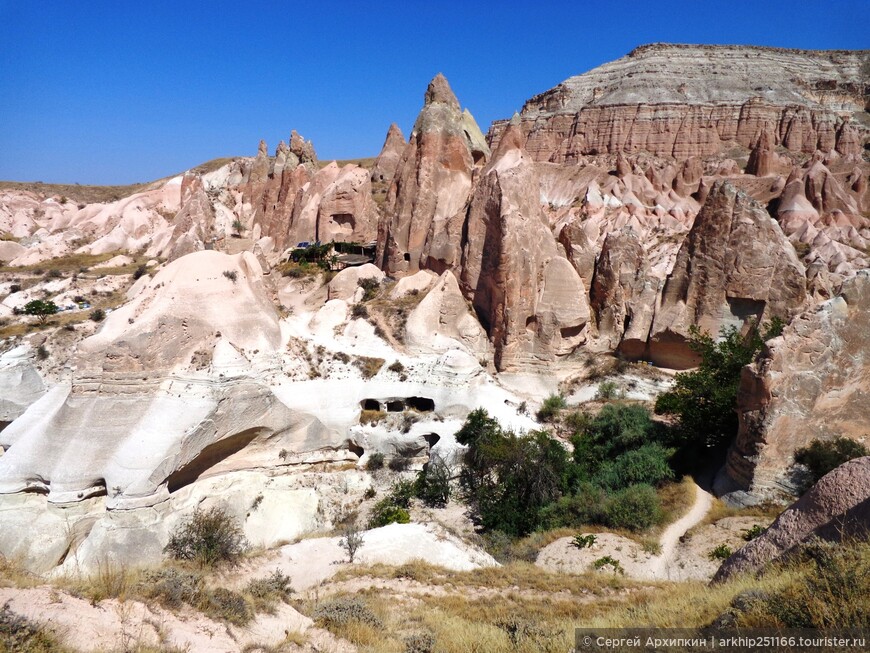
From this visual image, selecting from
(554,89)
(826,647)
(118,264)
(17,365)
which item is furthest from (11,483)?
(554,89)

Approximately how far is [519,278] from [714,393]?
7820 millimetres

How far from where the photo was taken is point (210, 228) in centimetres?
4438

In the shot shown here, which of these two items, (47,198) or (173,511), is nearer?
(173,511)

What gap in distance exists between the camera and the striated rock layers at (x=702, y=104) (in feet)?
250

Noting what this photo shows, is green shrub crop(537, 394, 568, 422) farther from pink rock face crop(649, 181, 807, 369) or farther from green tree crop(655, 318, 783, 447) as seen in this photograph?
pink rock face crop(649, 181, 807, 369)

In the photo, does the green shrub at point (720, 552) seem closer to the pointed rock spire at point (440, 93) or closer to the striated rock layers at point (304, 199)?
the pointed rock spire at point (440, 93)

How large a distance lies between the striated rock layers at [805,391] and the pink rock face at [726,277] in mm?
6040

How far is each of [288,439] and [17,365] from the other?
1070 centimetres

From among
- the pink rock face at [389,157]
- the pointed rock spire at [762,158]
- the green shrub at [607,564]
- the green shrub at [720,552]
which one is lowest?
the green shrub at [607,564]

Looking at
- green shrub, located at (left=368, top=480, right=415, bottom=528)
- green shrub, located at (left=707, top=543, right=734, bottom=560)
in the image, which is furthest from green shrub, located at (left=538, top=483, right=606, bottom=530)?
green shrub, located at (left=368, top=480, right=415, bottom=528)

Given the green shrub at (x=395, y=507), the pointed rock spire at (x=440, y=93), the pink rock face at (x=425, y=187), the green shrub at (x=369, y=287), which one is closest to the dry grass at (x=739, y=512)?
the green shrub at (x=395, y=507)

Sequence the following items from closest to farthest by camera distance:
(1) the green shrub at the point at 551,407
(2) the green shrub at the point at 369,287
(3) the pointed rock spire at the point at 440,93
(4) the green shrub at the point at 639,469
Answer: (4) the green shrub at the point at 639,469 → (1) the green shrub at the point at 551,407 → (2) the green shrub at the point at 369,287 → (3) the pointed rock spire at the point at 440,93

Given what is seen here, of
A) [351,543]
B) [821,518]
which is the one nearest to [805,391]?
[821,518]

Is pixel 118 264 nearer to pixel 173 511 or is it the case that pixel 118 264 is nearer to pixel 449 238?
pixel 449 238
